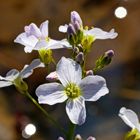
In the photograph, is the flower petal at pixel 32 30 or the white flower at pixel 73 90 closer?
the white flower at pixel 73 90

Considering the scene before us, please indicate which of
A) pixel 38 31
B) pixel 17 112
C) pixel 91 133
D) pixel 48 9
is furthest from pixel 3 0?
pixel 38 31

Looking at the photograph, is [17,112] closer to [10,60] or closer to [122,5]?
[10,60]

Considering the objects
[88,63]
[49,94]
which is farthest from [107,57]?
[88,63]

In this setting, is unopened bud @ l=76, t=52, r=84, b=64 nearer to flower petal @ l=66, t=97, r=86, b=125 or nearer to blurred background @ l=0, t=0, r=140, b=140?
flower petal @ l=66, t=97, r=86, b=125

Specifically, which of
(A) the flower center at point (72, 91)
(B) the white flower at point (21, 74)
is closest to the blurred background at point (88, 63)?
(B) the white flower at point (21, 74)

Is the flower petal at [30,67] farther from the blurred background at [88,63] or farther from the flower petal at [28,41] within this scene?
the blurred background at [88,63]

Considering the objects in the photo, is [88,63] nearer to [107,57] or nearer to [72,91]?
[107,57]
